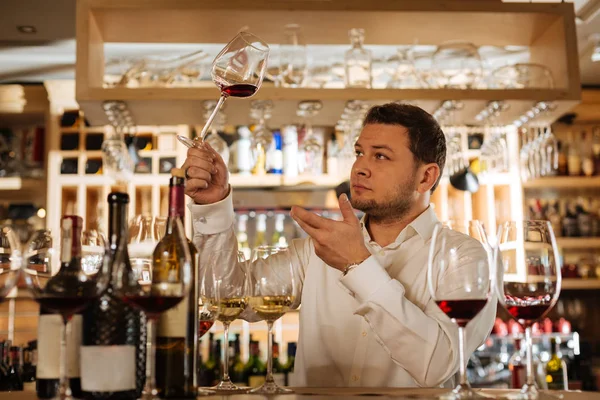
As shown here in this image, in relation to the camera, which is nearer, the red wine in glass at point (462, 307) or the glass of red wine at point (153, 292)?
the glass of red wine at point (153, 292)

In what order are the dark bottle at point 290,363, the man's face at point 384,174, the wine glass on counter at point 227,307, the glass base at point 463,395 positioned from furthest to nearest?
the dark bottle at point 290,363
the man's face at point 384,174
the wine glass on counter at point 227,307
the glass base at point 463,395

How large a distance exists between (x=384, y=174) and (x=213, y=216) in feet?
1.55

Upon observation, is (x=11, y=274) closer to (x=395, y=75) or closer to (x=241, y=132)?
(x=395, y=75)

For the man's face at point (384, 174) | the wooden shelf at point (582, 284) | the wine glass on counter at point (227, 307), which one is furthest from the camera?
the wooden shelf at point (582, 284)

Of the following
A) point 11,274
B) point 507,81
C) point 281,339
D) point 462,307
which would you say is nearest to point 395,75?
point 507,81

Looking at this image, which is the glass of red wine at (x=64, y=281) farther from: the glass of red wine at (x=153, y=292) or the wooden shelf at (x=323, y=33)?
the wooden shelf at (x=323, y=33)

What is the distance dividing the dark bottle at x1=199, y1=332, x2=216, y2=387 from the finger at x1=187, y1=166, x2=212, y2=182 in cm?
224

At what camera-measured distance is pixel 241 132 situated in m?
4.02

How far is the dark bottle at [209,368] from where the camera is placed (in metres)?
3.54

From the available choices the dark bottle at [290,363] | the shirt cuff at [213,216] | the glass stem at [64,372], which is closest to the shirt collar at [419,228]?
the shirt cuff at [213,216]

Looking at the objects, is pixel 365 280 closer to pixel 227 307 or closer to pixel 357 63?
pixel 227 307

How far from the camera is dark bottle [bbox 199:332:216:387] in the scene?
3.54m

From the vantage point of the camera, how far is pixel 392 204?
1.82 metres

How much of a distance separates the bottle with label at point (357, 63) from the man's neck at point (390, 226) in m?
0.60
